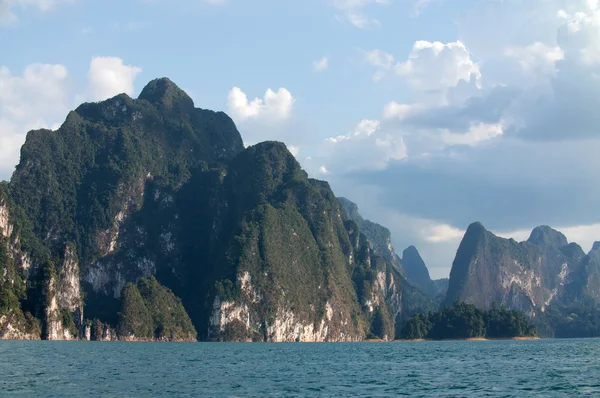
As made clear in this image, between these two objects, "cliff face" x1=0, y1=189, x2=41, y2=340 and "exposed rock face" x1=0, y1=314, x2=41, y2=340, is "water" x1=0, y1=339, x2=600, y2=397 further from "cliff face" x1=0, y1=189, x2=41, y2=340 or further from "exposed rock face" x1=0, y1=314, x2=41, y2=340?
"cliff face" x1=0, y1=189, x2=41, y2=340

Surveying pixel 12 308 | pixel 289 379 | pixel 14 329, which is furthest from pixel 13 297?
pixel 289 379

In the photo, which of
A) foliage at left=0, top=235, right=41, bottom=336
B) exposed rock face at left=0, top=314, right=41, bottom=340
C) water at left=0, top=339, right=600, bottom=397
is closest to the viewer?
water at left=0, top=339, right=600, bottom=397

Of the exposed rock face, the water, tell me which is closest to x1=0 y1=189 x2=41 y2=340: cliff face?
the exposed rock face

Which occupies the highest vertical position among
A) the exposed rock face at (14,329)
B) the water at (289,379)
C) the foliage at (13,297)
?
the foliage at (13,297)

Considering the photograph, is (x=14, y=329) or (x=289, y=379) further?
(x=14, y=329)

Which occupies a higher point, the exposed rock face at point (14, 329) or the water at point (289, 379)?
the exposed rock face at point (14, 329)

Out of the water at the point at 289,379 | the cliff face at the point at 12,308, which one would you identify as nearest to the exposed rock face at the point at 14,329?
the cliff face at the point at 12,308

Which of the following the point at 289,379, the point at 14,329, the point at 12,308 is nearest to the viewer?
the point at 289,379

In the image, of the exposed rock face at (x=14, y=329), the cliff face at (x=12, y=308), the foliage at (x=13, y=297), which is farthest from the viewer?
the foliage at (x=13, y=297)

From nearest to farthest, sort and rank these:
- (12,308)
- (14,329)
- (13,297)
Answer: (14,329) < (12,308) < (13,297)

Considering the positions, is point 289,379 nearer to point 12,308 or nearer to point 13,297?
point 12,308

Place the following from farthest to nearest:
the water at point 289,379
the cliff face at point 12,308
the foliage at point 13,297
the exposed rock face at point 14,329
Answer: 1. the foliage at point 13,297
2. the cliff face at point 12,308
3. the exposed rock face at point 14,329
4. the water at point 289,379

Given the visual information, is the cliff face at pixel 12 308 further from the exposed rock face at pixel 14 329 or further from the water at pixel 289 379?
the water at pixel 289 379
